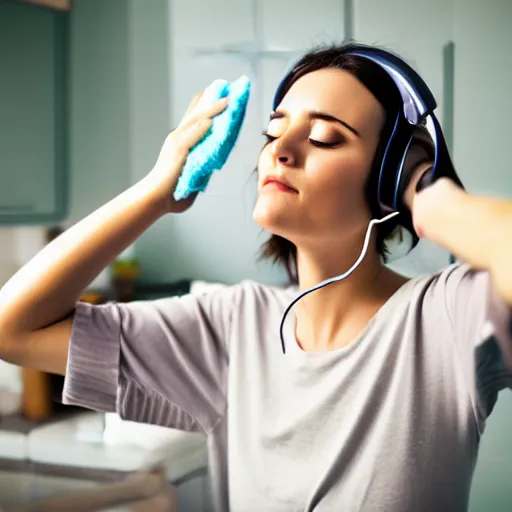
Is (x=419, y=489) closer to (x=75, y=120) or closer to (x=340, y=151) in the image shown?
(x=340, y=151)

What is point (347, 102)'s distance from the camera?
2.04 feet

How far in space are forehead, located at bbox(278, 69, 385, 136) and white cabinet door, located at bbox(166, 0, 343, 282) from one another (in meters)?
0.12

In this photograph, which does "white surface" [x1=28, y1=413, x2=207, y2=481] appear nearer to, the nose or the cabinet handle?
the nose

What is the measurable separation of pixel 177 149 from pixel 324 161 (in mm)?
185

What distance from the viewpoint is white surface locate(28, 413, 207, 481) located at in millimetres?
801

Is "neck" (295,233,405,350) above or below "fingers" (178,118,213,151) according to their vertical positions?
below

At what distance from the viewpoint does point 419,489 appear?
23.5 inches

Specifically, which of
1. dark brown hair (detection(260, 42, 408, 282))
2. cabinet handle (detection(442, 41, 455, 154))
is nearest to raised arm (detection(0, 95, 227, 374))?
dark brown hair (detection(260, 42, 408, 282))

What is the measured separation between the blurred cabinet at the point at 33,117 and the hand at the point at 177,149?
0.62ft

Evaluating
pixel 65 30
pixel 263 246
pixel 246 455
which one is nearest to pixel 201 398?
pixel 246 455

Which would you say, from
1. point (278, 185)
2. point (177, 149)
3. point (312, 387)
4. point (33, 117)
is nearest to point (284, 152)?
point (278, 185)

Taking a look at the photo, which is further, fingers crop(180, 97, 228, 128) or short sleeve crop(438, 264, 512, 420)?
fingers crop(180, 97, 228, 128)

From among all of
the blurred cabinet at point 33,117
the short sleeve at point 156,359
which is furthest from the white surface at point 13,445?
the blurred cabinet at point 33,117

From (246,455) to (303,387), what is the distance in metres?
0.11
